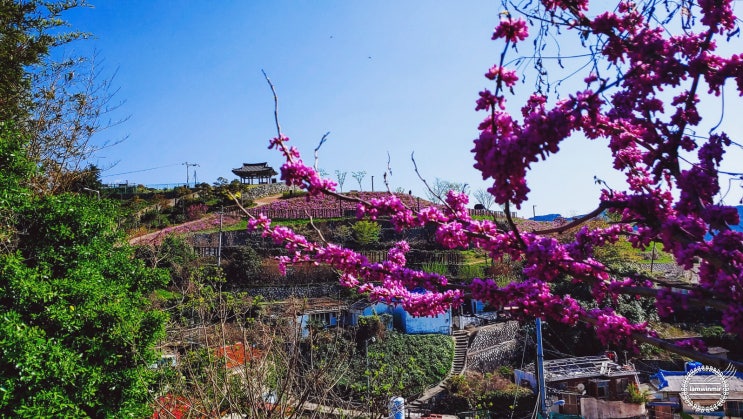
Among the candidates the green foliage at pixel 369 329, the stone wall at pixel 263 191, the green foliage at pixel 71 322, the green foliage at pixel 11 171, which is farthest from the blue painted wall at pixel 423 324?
the stone wall at pixel 263 191

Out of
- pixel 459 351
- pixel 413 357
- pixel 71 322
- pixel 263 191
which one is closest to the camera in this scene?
pixel 71 322

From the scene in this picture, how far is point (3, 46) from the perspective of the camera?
28.4 ft

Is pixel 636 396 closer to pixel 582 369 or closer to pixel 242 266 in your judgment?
pixel 582 369

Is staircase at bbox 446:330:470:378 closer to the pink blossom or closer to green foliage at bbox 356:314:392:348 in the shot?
green foliage at bbox 356:314:392:348

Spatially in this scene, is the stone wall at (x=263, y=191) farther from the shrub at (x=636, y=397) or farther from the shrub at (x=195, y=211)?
the shrub at (x=636, y=397)

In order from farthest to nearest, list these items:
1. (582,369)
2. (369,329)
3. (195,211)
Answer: (195,211)
(369,329)
(582,369)

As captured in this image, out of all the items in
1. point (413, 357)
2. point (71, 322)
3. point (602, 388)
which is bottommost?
point (602, 388)

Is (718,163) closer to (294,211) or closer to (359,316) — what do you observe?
(359,316)

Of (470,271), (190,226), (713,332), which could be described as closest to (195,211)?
(190,226)

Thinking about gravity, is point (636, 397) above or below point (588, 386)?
above

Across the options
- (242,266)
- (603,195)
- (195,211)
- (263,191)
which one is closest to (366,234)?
(242,266)

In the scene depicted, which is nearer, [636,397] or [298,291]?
[636,397]

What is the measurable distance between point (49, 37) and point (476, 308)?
21.3 metres

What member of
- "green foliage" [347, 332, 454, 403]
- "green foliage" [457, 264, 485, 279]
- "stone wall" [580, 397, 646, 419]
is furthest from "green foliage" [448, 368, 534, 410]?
"green foliage" [457, 264, 485, 279]
